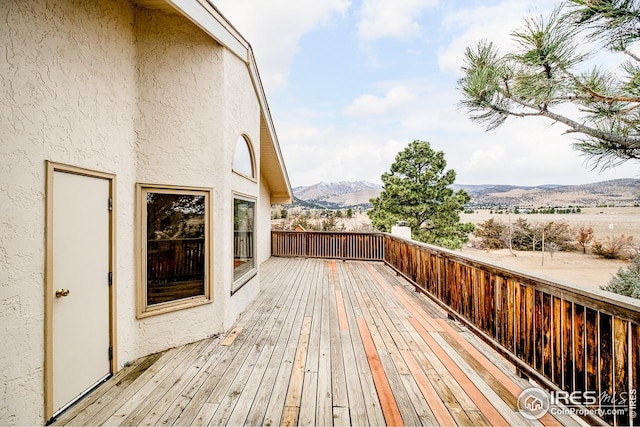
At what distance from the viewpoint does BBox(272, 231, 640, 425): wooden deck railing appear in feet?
5.38

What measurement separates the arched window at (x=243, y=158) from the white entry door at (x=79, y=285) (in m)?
1.75

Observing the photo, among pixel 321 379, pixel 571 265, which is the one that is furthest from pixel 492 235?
pixel 321 379

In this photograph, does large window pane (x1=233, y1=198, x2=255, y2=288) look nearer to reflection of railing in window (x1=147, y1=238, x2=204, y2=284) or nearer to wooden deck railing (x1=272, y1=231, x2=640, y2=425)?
reflection of railing in window (x1=147, y1=238, x2=204, y2=284)

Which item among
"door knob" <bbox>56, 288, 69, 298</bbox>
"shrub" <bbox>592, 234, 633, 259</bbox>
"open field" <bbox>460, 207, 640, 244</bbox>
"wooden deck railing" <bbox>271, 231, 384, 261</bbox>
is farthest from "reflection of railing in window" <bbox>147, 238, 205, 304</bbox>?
"shrub" <bbox>592, 234, 633, 259</bbox>

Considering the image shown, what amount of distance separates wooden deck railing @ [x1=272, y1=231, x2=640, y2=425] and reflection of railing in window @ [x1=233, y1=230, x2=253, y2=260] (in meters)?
3.37

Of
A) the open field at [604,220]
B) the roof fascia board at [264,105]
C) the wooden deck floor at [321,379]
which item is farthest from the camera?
the open field at [604,220]

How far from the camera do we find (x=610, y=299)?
169 centimetres

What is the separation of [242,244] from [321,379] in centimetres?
262

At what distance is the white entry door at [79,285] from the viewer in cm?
206

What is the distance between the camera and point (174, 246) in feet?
10.6

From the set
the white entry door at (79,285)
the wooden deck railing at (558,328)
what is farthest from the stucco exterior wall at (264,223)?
the wooden deck railing at (558,328)

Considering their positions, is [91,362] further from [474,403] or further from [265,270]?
[265,270]

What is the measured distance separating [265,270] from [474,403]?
248 inches

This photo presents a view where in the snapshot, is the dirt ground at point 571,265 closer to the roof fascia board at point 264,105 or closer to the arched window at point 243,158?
the roof fascia board at point 264,105
